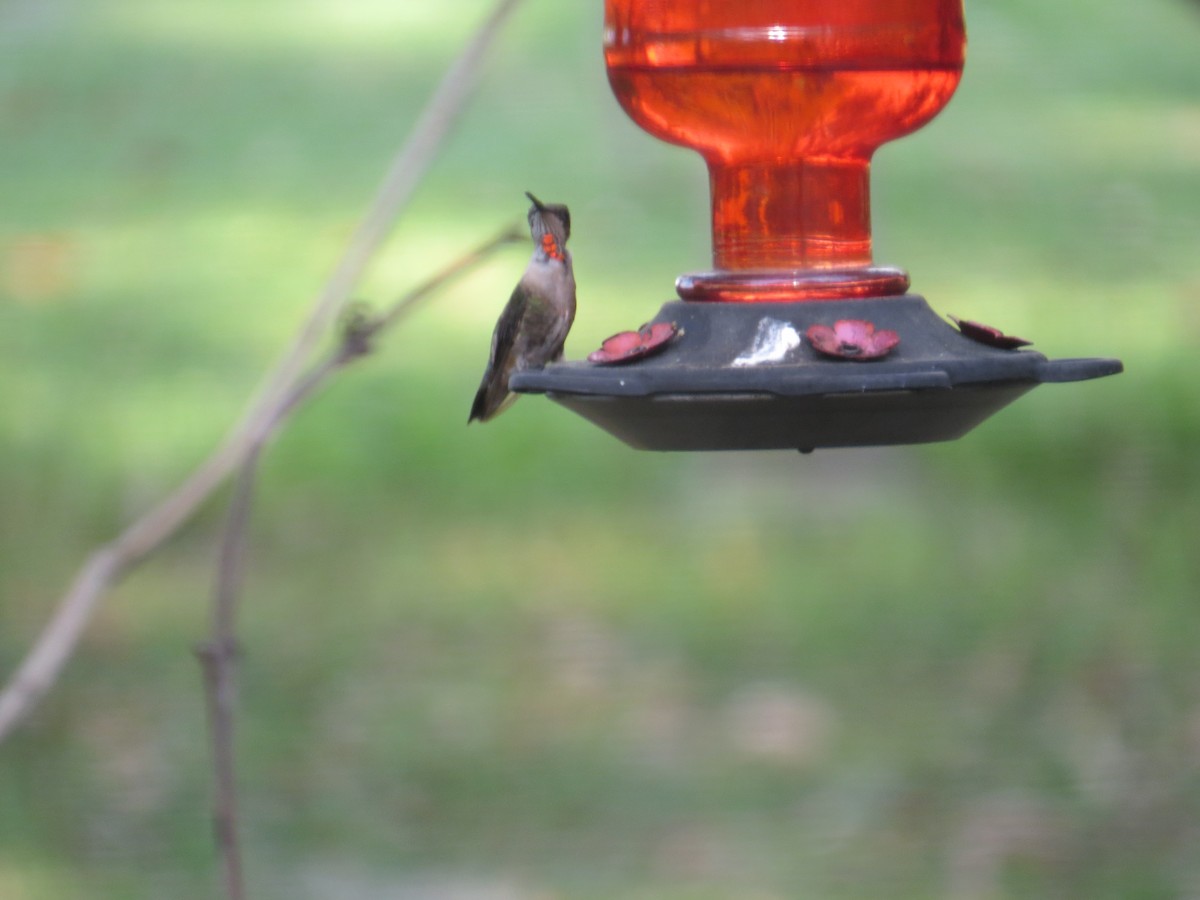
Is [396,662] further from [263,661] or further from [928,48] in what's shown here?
[928,48]

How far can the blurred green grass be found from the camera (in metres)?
4.75

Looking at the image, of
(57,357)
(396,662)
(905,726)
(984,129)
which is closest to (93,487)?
(57,357)

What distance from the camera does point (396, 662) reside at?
17.3 feet

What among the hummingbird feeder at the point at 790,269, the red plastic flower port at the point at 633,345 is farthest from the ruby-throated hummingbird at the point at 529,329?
the red plastic flower port at the point at 633,345

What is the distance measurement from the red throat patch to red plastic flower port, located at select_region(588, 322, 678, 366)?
500mm

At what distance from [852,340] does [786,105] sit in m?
0.44

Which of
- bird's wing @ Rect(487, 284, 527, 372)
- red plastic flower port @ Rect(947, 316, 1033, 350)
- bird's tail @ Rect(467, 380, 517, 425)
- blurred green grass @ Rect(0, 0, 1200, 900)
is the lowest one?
blurred green grass @ Rect(0, 0, 1200, 900)

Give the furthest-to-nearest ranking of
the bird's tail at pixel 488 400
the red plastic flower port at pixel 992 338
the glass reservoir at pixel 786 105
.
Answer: the bird's tail at pixel 488 400 < the glass reservoir at pixel 786 105 < the red plastic flower port at pixel 992 338

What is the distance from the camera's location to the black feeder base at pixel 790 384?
180 centimetres

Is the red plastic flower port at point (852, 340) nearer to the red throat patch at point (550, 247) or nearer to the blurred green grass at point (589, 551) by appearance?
the red throat patch at point (550, 247)

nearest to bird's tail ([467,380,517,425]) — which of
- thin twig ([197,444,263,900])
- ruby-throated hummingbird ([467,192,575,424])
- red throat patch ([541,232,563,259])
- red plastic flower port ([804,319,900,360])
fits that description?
ruby-throated hummingbird ([467,192,575,424])

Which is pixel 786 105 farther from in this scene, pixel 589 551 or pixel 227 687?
pixel 589 551

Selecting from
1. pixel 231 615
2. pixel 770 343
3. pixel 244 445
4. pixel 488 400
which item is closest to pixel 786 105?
pixel 770 343

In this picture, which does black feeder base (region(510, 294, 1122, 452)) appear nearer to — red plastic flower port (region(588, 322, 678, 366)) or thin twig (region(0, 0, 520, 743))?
red plastic flower port (region(588, 322, 678, 366))
